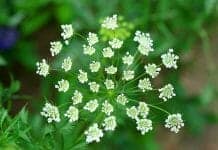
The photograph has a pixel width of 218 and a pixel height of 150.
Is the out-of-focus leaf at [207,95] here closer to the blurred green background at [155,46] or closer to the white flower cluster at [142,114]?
the blurred green background at [155,46]

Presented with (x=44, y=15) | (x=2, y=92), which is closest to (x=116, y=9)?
(x=44, y=15)

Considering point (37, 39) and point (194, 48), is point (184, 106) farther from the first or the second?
point (37, 39)

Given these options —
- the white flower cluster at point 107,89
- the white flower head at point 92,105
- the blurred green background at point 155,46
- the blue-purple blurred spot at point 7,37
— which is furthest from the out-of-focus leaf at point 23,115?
the blue-purple blurred spot at point 7,37

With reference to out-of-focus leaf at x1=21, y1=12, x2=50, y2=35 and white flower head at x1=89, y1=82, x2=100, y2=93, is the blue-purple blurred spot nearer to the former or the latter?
out-of-focus leaf at x1=21, y1=12, x2=50, y2=35

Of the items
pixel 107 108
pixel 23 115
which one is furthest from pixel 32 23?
pixel 107 108

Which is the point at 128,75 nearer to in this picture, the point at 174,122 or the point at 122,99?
the point at 122,99

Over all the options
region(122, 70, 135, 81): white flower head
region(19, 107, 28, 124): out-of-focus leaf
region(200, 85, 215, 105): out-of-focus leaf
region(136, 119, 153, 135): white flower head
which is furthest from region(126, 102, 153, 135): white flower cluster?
region(200, 85, 215, 105): out-of-focus leaf

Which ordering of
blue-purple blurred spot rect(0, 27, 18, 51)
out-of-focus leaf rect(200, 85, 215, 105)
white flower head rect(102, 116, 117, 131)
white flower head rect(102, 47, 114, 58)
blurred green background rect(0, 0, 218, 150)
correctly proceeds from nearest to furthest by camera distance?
white flower head rect(102, 116, 117, 131), white flower head rect(102, 47, 114, 58), blurred green background rect(0, 0, 218, 150), out-of-focus leaf rect(200, 85, 215, 105), blue-purple blurred spot rect(0, 27, 18, 51)
